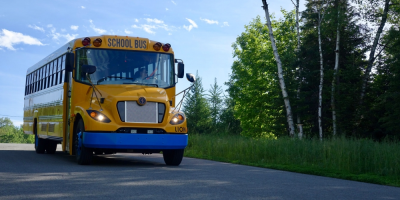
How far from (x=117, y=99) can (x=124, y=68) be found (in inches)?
62.1

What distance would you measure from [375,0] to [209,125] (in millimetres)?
33111

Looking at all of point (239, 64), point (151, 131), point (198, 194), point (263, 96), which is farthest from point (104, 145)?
point (239, 64)

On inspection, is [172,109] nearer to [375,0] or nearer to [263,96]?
[375,0]

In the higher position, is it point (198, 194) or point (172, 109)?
point (172, 109)

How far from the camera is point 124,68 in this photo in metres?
12.4

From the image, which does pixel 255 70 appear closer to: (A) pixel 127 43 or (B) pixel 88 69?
(A) pixel 127 43

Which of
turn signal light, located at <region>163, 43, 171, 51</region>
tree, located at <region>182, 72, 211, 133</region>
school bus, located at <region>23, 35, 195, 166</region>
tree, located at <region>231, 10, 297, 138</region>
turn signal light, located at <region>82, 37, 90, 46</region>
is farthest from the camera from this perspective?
tree, located at <region>182, 72, 211, 133</region>

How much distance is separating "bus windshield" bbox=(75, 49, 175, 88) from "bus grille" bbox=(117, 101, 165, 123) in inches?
45.6

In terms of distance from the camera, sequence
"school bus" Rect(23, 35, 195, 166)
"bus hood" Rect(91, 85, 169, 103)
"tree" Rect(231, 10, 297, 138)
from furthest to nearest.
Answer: "tree" Rect(231, 10, 297, 138) → "bus hood" Rect(91, 85, 169, 103) → "school bus" Rect(23, 35, 195, 166)

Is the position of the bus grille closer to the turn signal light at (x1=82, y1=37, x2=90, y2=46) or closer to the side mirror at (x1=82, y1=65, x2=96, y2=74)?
the side mirror at (x1=82, y1=65, x2=96, y2=74)

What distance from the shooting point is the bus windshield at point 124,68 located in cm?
1219

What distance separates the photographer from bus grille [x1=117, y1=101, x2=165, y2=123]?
11039mm

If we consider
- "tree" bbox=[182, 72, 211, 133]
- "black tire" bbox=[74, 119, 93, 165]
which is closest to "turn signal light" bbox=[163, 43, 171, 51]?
"black tire" bbox=[74, 119, 93, 165]

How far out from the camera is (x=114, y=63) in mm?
12375
